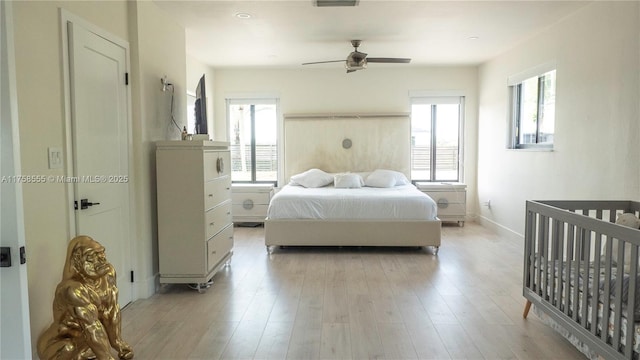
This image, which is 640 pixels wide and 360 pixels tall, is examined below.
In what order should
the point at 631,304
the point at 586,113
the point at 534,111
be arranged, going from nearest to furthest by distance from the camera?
the point at 631,304, the point at 586,113, the point at 534,111

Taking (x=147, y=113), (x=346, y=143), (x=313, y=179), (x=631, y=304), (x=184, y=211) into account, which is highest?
(x=147, y=113)

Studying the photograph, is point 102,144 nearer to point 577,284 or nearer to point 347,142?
point 577,284

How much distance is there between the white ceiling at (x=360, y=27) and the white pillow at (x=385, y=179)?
1714mm

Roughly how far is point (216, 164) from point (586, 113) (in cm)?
347

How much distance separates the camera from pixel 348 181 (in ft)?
19.7

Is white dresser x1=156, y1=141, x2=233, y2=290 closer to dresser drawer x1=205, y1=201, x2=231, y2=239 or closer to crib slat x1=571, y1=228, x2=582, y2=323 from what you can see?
dresser drawer x1=205, y1=201, x2=231, y2=239

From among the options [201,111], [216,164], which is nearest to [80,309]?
[216,164]

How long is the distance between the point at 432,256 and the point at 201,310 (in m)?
2.71

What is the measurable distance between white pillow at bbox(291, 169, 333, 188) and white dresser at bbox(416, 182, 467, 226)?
1.50 meters

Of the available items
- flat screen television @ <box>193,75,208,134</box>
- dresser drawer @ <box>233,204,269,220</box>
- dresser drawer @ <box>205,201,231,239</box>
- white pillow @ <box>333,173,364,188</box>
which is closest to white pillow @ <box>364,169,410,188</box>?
white pillow @ <box>333,173,364,188</box>

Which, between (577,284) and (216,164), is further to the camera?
(216,164)

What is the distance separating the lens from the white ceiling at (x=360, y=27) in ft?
12.2

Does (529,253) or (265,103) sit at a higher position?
(265,103)

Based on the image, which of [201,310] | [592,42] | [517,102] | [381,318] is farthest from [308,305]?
[517,102]
